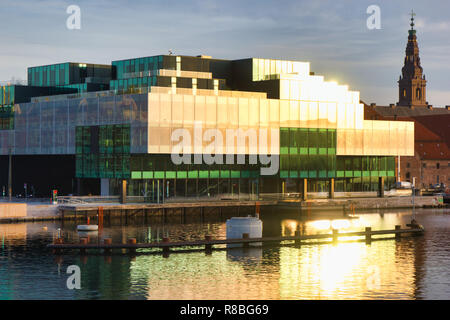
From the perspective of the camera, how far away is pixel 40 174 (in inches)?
5281

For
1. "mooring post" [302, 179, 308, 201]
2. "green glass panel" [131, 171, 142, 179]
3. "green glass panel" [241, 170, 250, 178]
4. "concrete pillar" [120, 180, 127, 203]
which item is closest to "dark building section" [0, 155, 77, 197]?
"green glass panel" [131, 171, 142, 179]

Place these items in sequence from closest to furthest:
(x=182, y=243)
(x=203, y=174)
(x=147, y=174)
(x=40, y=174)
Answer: (x=182, y=243) < (x=147, y=174) < (x=203, y=174) < (x=40, y=174)

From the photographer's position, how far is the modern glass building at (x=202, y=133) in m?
117

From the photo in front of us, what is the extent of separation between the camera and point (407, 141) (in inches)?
5738

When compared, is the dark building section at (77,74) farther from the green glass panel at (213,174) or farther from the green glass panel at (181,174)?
the green glass panel at (181,174)

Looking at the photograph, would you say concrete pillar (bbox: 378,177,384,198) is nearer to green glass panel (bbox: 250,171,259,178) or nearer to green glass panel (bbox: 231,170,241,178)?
green glass panel (bbox: 250,171,259,178)

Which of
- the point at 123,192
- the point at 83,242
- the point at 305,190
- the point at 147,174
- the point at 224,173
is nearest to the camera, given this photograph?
the point at 83,242

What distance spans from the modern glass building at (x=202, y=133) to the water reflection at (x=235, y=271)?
25.1 metres

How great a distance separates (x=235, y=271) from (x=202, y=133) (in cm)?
5518

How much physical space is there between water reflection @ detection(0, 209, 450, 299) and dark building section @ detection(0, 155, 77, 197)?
3490 centimetres

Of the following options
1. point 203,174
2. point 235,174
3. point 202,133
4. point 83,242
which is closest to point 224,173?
point 235,174

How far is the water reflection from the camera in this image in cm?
5634

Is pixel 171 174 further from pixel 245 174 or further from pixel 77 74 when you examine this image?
pixel 77 74
